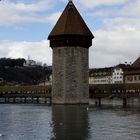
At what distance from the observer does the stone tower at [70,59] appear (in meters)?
51.3

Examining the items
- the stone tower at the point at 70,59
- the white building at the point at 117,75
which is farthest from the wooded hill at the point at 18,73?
the stone tower at the point at 70,59

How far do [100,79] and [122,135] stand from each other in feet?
284

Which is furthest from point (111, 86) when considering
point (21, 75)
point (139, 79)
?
point (21, 75)

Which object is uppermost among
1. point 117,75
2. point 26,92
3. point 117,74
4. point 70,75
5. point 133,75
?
point 117,74

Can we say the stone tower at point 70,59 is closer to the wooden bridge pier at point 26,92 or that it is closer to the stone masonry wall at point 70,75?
the stone masonry wall at point 70,75

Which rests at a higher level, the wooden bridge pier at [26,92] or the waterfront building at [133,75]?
the waterfront building at [133,75]

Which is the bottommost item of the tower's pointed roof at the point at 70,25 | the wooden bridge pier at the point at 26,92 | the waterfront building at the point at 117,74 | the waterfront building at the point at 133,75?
the wooden bridge pier at the point at 26,92

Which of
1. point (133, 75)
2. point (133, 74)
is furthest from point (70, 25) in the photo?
point (133, 75)

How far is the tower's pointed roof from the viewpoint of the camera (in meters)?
51.7

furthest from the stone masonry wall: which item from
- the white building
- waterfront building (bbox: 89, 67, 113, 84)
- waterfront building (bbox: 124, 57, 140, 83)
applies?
waterfront building (bbox: 89, 67, 113, 84)

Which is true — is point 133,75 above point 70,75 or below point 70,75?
above

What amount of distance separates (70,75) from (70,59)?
5.15 ft

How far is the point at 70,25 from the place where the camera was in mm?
52000

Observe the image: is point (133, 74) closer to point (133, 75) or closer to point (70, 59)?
point (133, 75)
